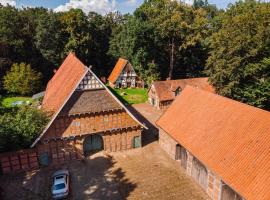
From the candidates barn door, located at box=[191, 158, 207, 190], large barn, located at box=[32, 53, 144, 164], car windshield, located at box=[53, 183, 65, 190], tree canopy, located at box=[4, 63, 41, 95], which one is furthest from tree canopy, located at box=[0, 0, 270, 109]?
car windshield, located at box=[53, 183, 65, 190]

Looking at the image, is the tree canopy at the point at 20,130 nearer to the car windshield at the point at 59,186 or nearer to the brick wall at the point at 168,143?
the car windshield at the point at 59,186

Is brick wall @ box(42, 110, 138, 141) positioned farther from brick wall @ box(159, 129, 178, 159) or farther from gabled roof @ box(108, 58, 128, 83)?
gabled roof @ box(108, 58, 128, 83)

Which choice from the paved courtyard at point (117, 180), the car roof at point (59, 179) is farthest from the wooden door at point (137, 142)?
the car roof at point (59, 179)

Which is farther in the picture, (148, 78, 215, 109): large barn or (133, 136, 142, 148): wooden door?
(148, 78, 215, 109): large barn

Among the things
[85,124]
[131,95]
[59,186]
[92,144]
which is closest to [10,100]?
[131,95]

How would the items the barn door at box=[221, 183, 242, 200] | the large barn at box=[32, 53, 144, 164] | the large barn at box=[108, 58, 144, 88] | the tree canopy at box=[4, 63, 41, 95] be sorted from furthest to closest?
the large barn at box=[108, 58, 144, 88] → the tree canopy at box=[4, 63, 41, 95] → the large barn at box=[32, 53, 144, 164] → the barn door at box=[221, 183, 242, 200]

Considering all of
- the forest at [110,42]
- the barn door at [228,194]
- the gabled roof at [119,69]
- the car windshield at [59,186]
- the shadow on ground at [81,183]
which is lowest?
the shadow on ground at [81,183]

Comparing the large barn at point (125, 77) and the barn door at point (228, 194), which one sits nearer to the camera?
the barn door at point (228, 194)
